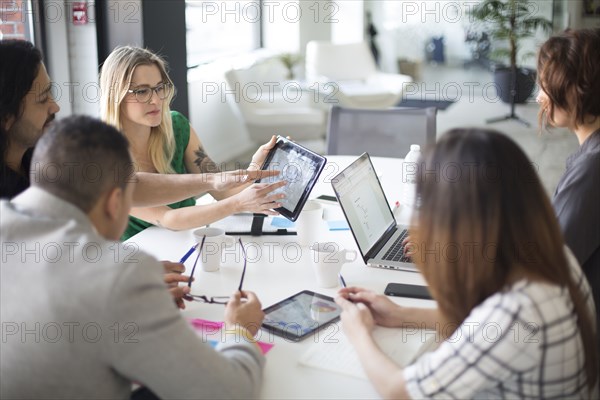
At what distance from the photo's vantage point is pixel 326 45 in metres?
6.98

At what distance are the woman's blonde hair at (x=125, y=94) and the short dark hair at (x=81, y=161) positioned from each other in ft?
4.03

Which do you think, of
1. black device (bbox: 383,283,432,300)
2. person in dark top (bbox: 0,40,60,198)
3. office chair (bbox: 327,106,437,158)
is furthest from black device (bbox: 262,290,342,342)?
office chair (bbox: 327,106,437,158)

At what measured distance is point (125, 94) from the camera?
2523mm

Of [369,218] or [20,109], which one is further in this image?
[369,218]

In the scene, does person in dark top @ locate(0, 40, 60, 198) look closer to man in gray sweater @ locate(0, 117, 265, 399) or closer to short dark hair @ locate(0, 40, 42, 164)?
short dark hair @ locate(0, 40, 42, 164)

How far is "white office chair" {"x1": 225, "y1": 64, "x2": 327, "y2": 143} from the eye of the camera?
5.76m

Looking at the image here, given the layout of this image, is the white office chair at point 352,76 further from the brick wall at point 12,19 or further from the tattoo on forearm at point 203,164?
the tattoo on forearm at point 203,164

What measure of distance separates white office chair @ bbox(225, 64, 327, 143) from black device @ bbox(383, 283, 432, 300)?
4.00m

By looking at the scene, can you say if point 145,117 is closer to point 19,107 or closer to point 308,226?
point 19,107

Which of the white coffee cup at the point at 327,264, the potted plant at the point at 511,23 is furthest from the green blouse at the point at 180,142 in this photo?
the potted plant at the point at 511,23

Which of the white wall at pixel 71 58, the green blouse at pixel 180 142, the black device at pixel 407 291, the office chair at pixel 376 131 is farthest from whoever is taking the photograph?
the white wall at pixel 71 58

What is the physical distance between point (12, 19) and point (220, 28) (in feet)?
9.64

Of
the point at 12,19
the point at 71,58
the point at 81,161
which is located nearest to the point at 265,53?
the point at 71,58

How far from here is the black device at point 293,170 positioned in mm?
2082
